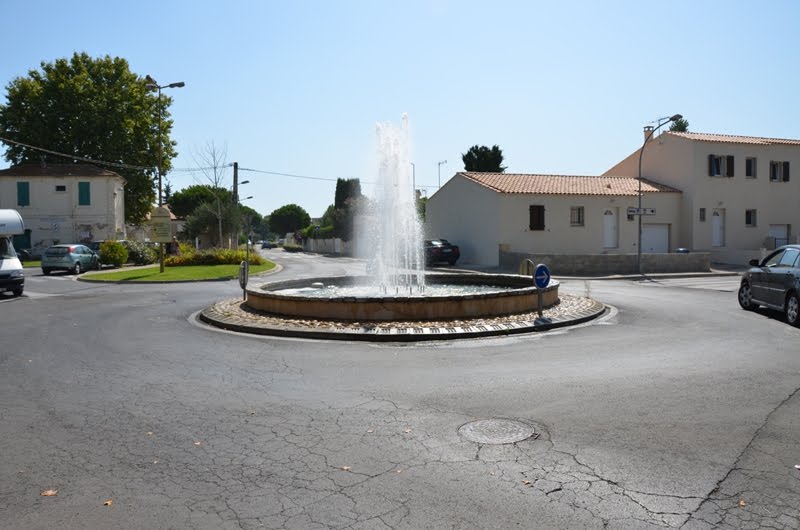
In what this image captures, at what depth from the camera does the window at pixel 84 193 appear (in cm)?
4350

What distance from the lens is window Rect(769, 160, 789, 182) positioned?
3859 cm

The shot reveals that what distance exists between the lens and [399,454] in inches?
184

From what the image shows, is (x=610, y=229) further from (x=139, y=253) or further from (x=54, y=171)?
(x=54, y=171)

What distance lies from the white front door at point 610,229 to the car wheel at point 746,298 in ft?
70.6

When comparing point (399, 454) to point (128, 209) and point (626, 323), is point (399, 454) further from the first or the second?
point (128, 209)

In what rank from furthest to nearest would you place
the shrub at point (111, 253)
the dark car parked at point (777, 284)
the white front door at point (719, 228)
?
the white front door at point (719, 228) < the shrub at point (111, 253) < the dark car parked at point (777, 284)

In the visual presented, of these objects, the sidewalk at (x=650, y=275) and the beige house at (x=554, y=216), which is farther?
the beige house at (x=554, y=216)

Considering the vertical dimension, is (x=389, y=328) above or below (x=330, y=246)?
below

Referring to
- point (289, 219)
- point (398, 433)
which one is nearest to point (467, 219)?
point (398, 433)

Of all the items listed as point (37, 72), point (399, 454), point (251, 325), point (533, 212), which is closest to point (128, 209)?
point (37, 72)

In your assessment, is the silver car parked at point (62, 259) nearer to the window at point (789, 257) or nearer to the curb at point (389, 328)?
the curb at point (389, 328)

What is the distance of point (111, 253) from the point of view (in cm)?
3338

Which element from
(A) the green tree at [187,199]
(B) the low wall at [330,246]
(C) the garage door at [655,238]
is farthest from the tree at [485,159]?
(A) the green tree at [187,199]

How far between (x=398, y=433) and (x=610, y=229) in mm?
33135
